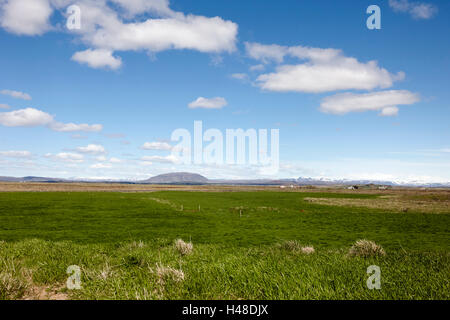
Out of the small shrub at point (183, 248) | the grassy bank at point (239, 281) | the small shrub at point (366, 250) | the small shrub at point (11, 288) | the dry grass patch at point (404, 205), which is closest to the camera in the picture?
the grassy bank at point (239, 281)

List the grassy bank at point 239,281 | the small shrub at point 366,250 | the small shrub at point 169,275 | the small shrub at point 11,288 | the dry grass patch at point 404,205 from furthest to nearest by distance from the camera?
the dry grass patch at point 404,205 → the small shrub at point 366,250 → the small shrub at point 169,275 → the small shrub at point 11,288 → the grassy bank at point 239,281

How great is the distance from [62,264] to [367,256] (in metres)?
8.68

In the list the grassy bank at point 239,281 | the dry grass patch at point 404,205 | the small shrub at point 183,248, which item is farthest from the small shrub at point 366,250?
the dry grass patch at point 404,205

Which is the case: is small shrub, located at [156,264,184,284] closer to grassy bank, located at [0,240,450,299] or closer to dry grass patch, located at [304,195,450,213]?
grassy bank, located at [0,240,450,299]

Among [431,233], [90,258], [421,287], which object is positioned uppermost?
[421,287]

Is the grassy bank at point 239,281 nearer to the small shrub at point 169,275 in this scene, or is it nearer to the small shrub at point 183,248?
the small shrub at point 169,275

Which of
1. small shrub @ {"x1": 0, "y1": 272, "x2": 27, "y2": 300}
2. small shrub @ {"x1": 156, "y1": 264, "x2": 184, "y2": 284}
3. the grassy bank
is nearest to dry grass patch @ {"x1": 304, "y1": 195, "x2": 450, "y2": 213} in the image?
the grassy bank

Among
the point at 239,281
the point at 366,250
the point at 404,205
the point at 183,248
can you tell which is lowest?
the point at 404,205

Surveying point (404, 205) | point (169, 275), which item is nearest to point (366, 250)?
point (169, 275)

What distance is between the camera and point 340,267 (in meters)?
6.52

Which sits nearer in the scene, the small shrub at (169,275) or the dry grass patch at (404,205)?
the small shrub at (169,275)

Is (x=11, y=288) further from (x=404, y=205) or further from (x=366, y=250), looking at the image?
(x=404, y=205)
